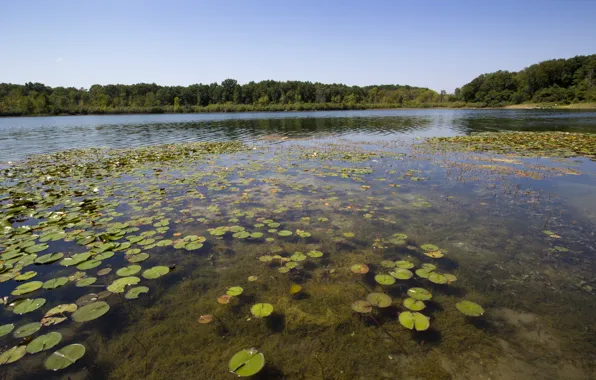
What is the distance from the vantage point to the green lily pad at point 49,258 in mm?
4852

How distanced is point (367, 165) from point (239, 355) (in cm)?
1100

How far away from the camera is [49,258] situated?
4934 mm

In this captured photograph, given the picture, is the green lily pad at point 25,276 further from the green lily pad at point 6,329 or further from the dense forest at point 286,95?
the dense forest at point 286,95

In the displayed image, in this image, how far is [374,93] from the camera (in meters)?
148

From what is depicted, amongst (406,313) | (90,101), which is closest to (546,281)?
(406,313)

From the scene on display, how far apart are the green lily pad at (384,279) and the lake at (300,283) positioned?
1.1 inches

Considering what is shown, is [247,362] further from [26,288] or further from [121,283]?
[26,288]

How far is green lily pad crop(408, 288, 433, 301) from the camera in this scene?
377cm

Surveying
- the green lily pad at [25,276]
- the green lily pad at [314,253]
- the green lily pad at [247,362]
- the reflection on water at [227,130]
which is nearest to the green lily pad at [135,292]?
the green lily pad at [25,276]

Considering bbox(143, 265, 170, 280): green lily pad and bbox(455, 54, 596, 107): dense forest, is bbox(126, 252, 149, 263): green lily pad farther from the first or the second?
bbox(455, 54, 596, 107): dense forest

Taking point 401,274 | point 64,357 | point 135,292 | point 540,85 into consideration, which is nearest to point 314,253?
point 401,274

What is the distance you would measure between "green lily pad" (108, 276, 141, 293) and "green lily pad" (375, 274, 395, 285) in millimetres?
3494

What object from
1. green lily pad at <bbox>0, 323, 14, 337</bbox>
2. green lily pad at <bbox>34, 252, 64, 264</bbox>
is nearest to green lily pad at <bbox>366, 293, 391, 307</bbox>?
green lily pad at <bbox>0, 323, 14, 337</bbox>

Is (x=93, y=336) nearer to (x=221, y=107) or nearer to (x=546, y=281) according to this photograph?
(x=546, y=281)
